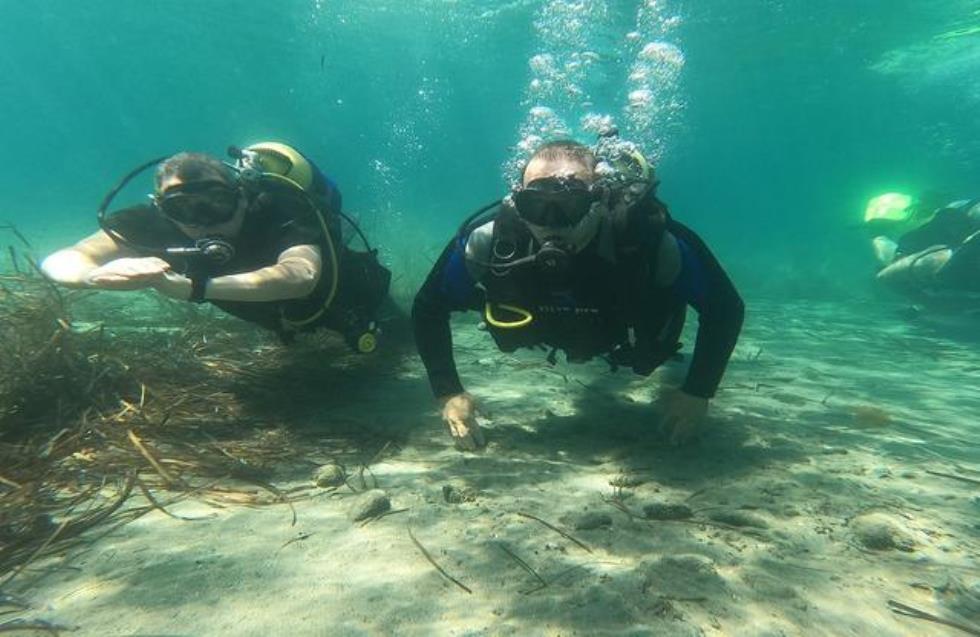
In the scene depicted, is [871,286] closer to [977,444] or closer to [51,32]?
[977,444]

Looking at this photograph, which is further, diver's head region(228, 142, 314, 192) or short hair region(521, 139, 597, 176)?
diver's head region(228, 142, 314, 192)

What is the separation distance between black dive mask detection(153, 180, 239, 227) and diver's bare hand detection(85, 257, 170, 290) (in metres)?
0.93

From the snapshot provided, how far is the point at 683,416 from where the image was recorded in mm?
3697

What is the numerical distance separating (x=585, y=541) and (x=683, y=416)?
165 centimetres

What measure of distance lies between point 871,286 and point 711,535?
2023cm

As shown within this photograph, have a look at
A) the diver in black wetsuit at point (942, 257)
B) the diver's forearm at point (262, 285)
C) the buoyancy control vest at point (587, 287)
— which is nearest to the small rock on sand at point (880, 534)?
the buoyancy control vest at point (587, 287)

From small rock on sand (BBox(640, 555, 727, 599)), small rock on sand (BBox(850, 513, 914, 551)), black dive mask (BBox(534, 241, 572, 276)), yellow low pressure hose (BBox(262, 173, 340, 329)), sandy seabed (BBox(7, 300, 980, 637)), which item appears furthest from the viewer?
yellow low pressure hose (BBox(262, 173, 340, 329))

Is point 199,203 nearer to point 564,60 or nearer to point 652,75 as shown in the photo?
point 564,60

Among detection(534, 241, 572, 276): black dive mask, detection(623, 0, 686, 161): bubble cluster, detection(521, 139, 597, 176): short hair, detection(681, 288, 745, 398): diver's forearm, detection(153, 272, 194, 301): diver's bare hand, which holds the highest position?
detection(623, 0, 686, 161): bubble cluster

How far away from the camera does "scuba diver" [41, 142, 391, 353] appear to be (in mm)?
3471

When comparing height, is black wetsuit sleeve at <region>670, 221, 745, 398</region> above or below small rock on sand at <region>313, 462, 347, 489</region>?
above

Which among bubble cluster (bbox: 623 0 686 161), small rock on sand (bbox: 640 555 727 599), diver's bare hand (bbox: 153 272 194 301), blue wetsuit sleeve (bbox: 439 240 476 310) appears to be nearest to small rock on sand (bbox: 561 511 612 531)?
small rock on sand (bbox: 640 555 727 599)

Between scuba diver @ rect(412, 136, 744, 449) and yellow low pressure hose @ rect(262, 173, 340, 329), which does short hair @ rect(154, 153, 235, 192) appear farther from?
scuba diver @ rect(412, 136, 744, 449)

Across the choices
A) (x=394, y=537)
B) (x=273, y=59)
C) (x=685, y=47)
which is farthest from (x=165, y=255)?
(x=273, y=59)
